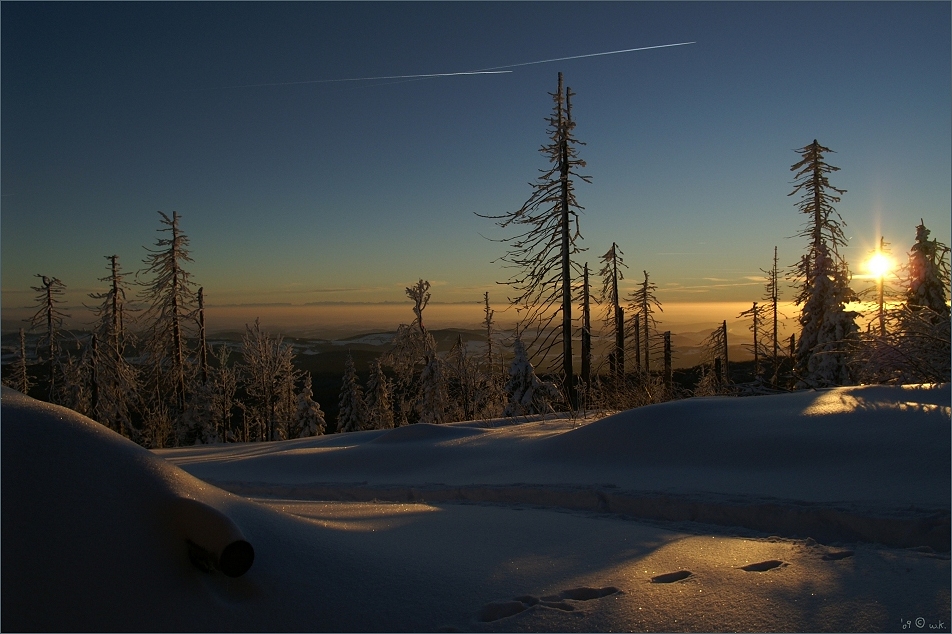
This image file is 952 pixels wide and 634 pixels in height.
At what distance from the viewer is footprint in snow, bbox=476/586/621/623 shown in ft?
8.72

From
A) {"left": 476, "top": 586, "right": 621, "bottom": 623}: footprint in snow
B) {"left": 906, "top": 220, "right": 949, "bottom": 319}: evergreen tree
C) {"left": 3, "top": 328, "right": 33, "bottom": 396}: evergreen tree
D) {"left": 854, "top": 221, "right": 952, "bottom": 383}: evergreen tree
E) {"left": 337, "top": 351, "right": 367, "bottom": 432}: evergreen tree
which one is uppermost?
{"left": 906, "top": 220, "right": 949, "bottom": 319}: evergreen tree

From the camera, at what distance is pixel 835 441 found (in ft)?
17.8

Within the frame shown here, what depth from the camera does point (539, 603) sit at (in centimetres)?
278

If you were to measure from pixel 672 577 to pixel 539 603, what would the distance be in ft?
2.90

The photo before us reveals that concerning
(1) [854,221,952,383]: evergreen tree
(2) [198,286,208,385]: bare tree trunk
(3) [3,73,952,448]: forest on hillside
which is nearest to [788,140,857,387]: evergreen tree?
(3) [3,73,952,448]: forest on hillside

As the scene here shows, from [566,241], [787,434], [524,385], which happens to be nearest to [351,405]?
[524,385]

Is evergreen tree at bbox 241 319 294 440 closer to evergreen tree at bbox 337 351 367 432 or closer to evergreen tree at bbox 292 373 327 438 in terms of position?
evergreen tree at bbox 292 373 327 438

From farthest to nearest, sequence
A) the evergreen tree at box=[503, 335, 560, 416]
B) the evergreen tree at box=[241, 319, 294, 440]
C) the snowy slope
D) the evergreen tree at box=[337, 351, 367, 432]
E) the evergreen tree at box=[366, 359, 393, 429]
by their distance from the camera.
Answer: the evergreen tree at box=[337, 351, 367, 432], the evergreen tree at box=[366, 359, 393, 429], the evergreen tree at box=[241, 319, 294, 440], the evergreen tree at box=[503, 335, 560, 416], the snowy slope

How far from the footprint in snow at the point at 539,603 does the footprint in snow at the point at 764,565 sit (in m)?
0.94

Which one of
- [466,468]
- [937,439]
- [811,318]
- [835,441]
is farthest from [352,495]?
[811,318]

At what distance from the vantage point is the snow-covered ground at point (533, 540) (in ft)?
7.51

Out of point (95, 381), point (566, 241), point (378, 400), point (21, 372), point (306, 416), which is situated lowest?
point (306, 416)

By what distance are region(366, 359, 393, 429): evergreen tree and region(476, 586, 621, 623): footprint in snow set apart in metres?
41.5

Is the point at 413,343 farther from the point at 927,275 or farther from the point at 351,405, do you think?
the point at 927,275
